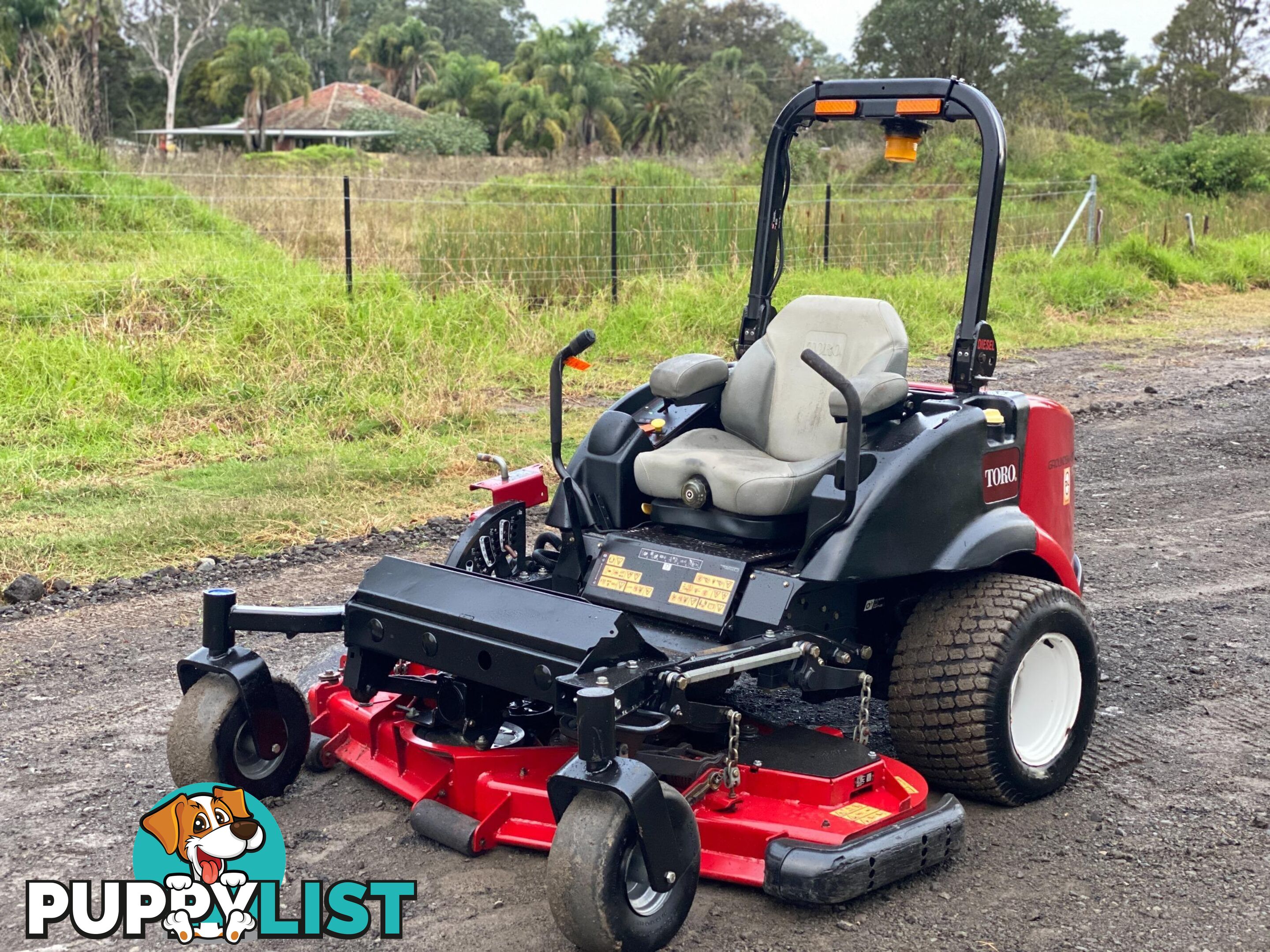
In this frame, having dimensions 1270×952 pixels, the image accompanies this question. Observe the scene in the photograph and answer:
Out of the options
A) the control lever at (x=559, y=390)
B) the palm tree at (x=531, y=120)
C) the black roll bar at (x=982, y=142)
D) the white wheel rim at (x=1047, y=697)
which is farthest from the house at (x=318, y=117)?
the white wheel rim at (x=1047, y=697)

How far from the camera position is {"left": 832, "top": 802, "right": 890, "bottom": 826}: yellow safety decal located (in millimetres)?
3504

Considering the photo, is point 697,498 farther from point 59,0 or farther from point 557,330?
point 59,0

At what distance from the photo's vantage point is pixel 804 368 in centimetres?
463

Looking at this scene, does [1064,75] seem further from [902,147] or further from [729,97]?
[902,147]

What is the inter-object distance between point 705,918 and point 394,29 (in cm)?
7240

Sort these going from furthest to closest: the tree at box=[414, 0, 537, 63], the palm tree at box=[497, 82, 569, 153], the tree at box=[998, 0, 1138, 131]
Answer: the tree at box=[414, 0, 537, 63] → the palm tree at box=[497, 82, 569, 153] → the tree at box=[998, 0, 1138, 131]

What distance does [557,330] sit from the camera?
11.8 metres

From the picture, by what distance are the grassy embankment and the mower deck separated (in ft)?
10.2

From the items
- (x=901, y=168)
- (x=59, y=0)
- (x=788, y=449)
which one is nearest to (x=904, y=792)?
(x=788, y=449)

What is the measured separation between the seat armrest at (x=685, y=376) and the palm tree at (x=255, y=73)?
181ft

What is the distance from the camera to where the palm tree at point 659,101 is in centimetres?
6112

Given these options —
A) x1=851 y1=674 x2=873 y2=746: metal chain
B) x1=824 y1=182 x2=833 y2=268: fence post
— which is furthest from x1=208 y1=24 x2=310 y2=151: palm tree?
x1=851 y1=674 x2=873 y2=746: metal chain

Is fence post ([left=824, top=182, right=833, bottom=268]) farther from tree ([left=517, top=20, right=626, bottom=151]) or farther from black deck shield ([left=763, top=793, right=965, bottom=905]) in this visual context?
tree ([left=517, top=20, right=626, bottom=151])

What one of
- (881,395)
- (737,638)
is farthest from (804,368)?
(737,638)
